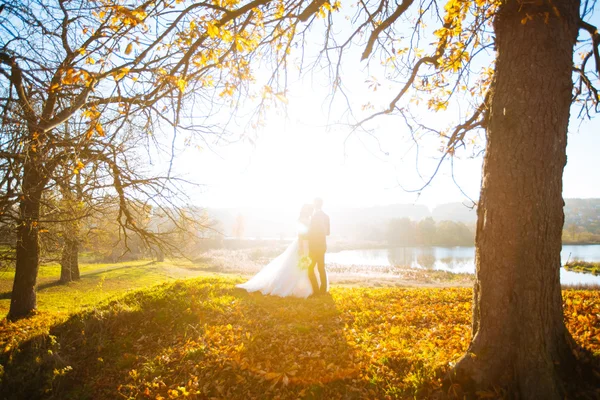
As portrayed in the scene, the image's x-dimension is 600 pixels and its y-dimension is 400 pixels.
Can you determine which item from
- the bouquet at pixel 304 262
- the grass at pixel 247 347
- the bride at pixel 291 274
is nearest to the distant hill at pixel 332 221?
the bride at pixel 291 274

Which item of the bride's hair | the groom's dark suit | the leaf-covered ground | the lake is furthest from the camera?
the lake

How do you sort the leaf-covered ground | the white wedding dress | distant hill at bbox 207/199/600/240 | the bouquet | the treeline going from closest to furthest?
1. the leaf-covered ground
2. the white wedding dress
3. the bouquet
4. the treeline
5. distant hill at bbox 207/199/600/240

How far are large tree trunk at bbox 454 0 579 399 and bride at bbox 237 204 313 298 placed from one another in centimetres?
508

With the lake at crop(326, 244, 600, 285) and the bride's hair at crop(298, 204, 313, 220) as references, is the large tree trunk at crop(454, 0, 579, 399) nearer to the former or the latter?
the bride's hair at crop(298, 204, 313, 220)

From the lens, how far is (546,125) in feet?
8.95

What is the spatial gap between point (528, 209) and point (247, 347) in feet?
14.0

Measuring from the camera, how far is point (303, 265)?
7.94 metres

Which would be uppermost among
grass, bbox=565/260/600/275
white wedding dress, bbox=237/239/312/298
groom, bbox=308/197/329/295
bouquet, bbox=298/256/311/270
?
groom, bbox=308/197/329/295

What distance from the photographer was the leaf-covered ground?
12.0 feet

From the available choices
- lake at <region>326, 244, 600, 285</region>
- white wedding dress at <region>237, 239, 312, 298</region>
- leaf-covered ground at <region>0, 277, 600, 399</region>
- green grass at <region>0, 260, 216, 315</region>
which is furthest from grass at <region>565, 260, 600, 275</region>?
green grass at <region>0, 260, 216, 315</region>

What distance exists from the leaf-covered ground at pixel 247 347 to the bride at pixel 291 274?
1.89 feet

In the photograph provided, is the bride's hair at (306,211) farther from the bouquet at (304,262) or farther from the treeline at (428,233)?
the treeline at (428,233)

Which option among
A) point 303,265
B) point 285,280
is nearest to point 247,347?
point 285,280

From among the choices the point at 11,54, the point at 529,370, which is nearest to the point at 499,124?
the point at 529,370
